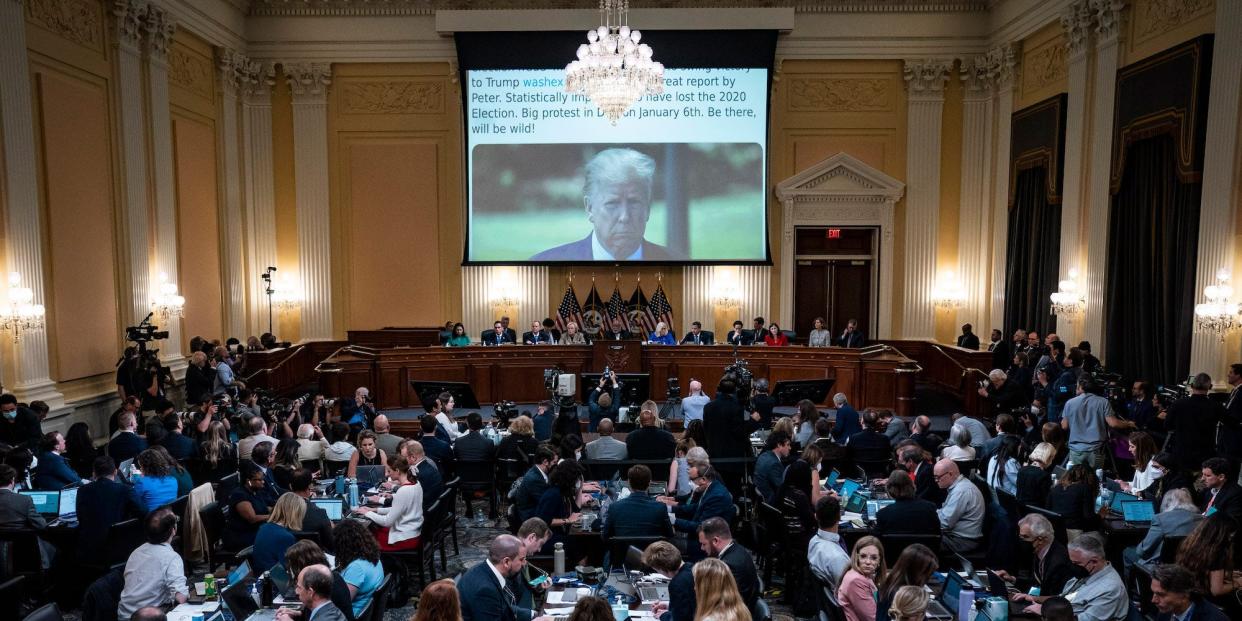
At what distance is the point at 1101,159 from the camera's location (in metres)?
12.8

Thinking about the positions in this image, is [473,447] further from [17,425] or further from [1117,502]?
[1117,502]

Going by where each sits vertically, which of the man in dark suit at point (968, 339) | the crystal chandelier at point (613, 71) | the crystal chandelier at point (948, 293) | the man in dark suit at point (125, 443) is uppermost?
the crystal chandelier at point (613, 71)

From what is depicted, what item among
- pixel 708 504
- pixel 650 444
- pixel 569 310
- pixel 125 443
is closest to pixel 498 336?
pixel 569 310

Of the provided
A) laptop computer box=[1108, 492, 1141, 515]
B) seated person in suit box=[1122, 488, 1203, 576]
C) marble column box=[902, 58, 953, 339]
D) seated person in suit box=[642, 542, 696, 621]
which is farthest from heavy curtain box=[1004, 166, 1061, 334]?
seated person in suit box=[642, 542, 696, 621]

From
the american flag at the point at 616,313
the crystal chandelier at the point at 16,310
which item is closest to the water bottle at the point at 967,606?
the crystal chandelier at the point at 16,310

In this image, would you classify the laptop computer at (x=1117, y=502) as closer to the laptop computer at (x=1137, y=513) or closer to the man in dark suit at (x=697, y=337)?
the laptop computer at (x=1137, y=513)

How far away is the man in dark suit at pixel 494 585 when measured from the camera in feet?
15.6

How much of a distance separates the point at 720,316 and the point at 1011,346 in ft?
18.3

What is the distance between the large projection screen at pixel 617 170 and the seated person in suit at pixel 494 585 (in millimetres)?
12657

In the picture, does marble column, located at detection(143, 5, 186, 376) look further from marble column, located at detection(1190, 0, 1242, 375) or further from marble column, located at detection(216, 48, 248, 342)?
marble column, located at detection(1190, 0, 1242, 375)

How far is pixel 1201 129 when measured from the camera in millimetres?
10609

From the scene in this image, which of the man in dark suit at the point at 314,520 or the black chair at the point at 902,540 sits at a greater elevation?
the man in dark suit at the point at 314,520

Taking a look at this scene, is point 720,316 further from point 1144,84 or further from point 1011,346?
point 1144,84

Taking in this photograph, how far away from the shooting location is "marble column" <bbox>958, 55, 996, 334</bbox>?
16953 millimetres
